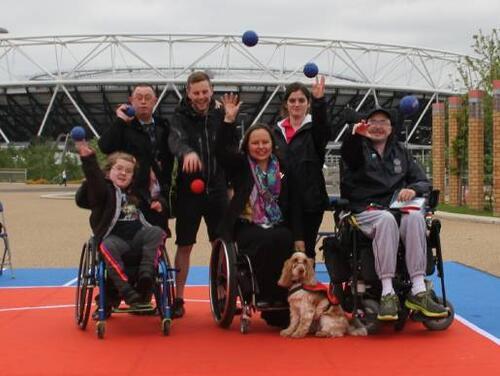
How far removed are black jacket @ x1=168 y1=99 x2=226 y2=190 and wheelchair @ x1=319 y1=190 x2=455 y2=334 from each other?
3.60ft

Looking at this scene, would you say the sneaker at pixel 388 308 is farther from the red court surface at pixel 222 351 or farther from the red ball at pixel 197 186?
the red ball at pixel 197 186

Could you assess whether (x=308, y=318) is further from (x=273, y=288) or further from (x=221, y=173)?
(x=221, y=173)

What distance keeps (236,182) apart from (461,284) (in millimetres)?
3495

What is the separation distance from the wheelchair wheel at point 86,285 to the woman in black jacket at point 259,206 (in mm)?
995

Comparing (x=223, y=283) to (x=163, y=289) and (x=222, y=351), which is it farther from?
(x=222, y=351)

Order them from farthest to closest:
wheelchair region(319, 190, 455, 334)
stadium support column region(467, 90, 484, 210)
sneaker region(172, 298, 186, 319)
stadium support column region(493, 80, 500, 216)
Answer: stadium support column region(467, 90, 484, 210) < stadium support column region(493, 80, 500, 216) < sneaker region(172, 298, 186, 319) < wheelchair region(319, 190, 455, 334)

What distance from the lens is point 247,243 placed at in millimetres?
5637

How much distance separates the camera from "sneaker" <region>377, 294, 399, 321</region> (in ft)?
17.1

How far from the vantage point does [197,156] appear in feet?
19.3

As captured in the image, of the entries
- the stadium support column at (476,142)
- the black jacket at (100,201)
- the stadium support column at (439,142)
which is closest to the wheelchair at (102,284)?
the black jacket at (100,201)

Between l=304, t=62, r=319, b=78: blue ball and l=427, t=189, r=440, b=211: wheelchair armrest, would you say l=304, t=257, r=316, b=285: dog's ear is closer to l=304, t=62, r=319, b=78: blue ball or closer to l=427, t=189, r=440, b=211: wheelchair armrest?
l=427, t=189, r=440, b=211: wheelchair armrest

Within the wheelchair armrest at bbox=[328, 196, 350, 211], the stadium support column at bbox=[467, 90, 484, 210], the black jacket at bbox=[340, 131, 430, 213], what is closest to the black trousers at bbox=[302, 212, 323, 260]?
the wheelchair armrest at bbox=[328, 196, 350, 211]

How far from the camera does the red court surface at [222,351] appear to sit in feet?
14.9

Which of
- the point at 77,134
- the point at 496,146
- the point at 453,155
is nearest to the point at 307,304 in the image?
the point at 77,134
